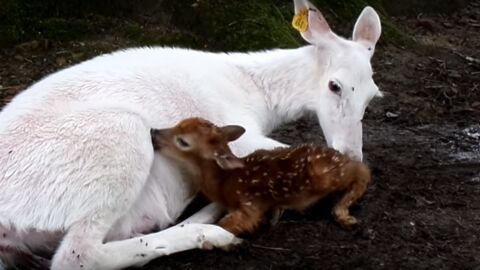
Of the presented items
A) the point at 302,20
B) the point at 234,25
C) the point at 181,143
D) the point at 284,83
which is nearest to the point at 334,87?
the point at 284,83

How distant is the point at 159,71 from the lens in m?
6.14

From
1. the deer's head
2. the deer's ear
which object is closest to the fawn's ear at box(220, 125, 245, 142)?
the deer's head

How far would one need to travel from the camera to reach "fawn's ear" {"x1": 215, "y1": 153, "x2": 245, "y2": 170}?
566 centimetres

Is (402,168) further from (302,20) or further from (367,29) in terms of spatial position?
(302,20)

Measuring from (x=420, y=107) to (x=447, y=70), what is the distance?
1.29 meters

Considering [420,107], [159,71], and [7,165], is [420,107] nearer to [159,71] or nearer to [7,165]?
[159,71]

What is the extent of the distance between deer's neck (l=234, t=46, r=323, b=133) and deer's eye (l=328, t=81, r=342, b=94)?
177 mm

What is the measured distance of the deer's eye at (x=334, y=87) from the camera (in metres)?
6.39

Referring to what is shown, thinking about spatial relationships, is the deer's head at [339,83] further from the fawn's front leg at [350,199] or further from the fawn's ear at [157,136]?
the fawn's ear at [157,136]

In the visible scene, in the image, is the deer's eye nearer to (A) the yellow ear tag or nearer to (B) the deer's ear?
(B) the deer's ear

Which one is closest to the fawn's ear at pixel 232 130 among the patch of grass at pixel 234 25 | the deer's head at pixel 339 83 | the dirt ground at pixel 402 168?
the dirt ground at pixel 402 168

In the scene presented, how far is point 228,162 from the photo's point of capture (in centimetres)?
568

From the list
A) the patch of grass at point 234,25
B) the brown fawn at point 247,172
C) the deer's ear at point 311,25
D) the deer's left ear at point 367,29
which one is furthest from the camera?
the patch of grass at point 234,25

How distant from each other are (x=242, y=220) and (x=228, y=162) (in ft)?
1.14
